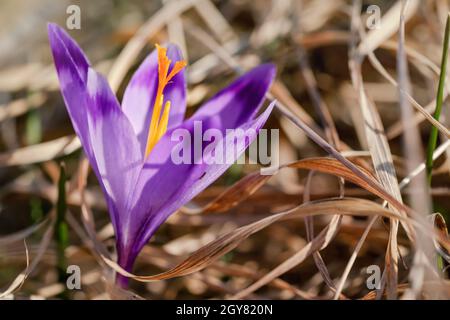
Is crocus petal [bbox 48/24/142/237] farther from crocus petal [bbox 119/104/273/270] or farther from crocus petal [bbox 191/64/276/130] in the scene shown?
crocus petal [bbox 191/64/276/130]

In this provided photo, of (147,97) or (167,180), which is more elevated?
(147,97)

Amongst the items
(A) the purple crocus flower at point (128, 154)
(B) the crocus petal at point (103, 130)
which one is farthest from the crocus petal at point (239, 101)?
(B) the crocus petal at point (103, 130)

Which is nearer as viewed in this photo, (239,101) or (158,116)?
(158,116)

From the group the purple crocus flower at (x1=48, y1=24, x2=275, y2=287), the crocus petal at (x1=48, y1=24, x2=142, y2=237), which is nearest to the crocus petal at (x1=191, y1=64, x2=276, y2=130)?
the purple crocus flower at (x1=48, y1=24, x2=275, y2=287)

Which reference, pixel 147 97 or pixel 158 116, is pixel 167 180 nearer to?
pixel 158 116

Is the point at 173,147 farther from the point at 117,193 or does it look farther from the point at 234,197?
the point at 234,197

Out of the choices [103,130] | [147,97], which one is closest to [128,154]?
[103,130]
